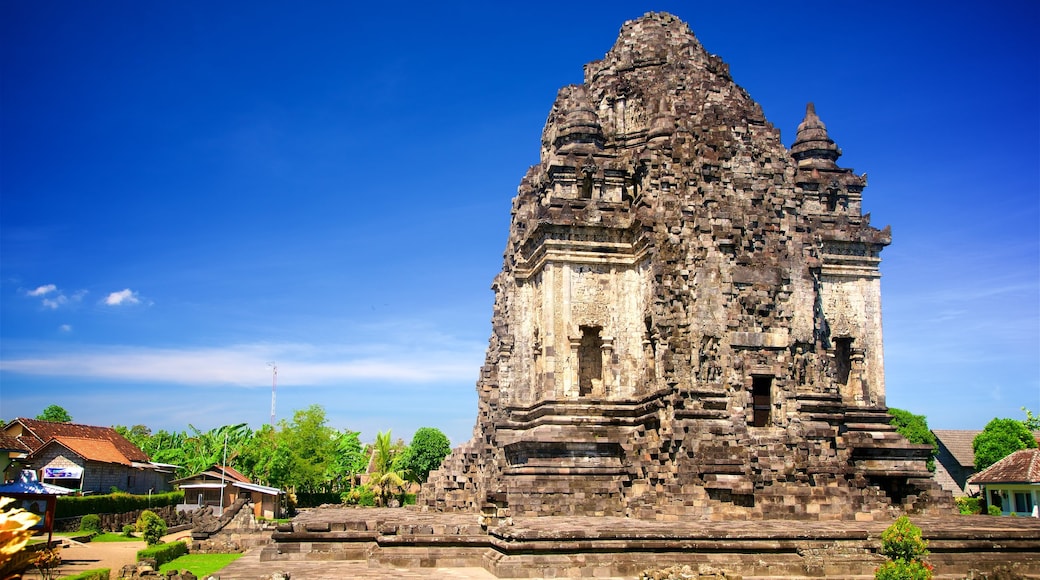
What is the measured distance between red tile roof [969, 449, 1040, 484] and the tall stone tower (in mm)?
15344

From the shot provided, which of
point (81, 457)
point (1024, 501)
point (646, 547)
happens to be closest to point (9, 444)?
point (81, 457)

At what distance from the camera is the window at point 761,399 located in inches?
740

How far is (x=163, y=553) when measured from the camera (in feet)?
72.0

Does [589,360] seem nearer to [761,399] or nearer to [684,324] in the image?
[684,324]

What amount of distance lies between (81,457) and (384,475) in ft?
53.2

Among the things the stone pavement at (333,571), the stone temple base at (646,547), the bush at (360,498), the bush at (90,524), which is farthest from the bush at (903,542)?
the bush at (360,498)

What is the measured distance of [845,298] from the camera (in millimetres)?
24484

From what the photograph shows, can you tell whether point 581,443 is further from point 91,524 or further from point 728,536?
point 91,524

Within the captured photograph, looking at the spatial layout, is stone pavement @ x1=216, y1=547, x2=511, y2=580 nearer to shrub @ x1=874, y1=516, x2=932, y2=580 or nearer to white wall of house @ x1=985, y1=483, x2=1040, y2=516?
shrub @ x1=874, y1=516, x2=932, y2=580

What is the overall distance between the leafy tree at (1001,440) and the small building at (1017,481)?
7.87 m

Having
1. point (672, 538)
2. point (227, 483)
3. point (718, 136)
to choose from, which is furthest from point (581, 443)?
point (227, 483)

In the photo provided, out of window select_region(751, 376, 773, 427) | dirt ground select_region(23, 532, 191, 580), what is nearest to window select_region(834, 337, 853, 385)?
window select_region(751, 376, 773, 427)

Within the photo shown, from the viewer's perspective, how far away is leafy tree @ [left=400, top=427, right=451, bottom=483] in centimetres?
6150

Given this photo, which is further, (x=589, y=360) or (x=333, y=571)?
(x=589, y=360)
